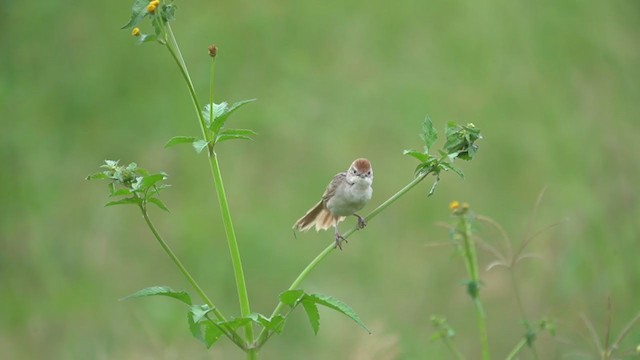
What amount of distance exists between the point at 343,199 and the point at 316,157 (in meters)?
3.85

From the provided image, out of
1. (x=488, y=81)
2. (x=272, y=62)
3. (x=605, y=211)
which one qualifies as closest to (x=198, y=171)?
(x=272, y=62)

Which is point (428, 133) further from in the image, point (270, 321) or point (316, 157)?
point (316, 157)

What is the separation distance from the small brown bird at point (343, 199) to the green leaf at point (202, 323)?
1132 millimetres

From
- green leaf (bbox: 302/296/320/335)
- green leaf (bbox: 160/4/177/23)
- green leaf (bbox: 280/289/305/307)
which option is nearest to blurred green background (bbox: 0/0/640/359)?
green leaf (bbox: 302/296/320/335)

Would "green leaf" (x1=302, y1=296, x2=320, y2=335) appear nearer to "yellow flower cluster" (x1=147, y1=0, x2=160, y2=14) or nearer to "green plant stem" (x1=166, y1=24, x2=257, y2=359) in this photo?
"green plant stem" (x1=166, y1=24, x2=257, y2=359)

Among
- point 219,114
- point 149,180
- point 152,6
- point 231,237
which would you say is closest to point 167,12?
point 152,6

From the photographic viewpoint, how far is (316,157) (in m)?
7.30

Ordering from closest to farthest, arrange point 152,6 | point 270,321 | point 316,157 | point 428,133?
1. point 270,321
2. point 152,6
3. point 428,133
4. point 316,157

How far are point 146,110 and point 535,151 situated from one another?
2.70 m

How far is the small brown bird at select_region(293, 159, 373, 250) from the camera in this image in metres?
3.45

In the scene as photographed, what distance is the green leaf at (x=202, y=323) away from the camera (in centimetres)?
217

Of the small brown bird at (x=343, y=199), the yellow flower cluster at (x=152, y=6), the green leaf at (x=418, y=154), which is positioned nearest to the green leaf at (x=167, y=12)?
the yellow flower cluster at (x=152, y=6)

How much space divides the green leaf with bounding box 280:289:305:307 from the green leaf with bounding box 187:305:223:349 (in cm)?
16

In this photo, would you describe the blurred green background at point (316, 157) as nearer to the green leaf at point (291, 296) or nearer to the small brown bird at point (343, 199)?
the small brown bird at point (343, 199)
